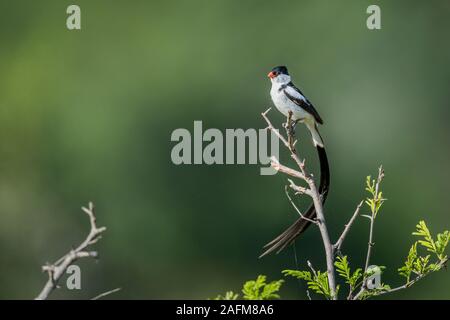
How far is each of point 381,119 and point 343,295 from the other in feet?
20.6

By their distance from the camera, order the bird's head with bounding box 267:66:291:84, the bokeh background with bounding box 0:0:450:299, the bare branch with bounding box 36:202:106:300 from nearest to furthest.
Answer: the bare branch with bounding box 36:202:106:300, the bird's head with bounding box 267:66:291:84, the bokeh background with bounding box 0:0:450:299

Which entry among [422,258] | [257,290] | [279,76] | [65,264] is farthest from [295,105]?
[65,264]

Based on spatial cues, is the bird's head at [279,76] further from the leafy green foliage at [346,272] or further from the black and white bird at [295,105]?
the leafy green foliage at [346,272]

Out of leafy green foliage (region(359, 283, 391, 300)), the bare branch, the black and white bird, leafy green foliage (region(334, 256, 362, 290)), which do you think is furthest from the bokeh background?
the bare branch

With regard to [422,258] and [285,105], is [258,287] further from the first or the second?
[285,105]

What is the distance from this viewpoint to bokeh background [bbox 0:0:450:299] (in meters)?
17.0

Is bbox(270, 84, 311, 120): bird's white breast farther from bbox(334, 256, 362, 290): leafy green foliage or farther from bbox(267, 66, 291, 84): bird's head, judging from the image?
bbox(334, 256, 362, 290): leafy green foliage

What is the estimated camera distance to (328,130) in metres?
18.0

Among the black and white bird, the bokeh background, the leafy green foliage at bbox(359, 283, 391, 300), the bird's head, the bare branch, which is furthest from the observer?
the bokeh background

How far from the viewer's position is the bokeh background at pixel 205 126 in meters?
17.0

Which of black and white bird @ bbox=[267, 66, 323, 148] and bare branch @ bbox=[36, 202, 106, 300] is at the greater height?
black and white bird @ bbox=[267, 66, 323, 148]

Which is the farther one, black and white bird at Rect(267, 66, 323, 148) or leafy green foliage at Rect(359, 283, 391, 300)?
black and white bird at Rect(267, 66, 323, 148)

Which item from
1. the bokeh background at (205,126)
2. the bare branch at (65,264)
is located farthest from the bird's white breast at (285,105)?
the bokeh background at (205,126)

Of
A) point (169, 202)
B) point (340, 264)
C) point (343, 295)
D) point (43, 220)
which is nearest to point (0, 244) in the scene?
point (43, 220)
